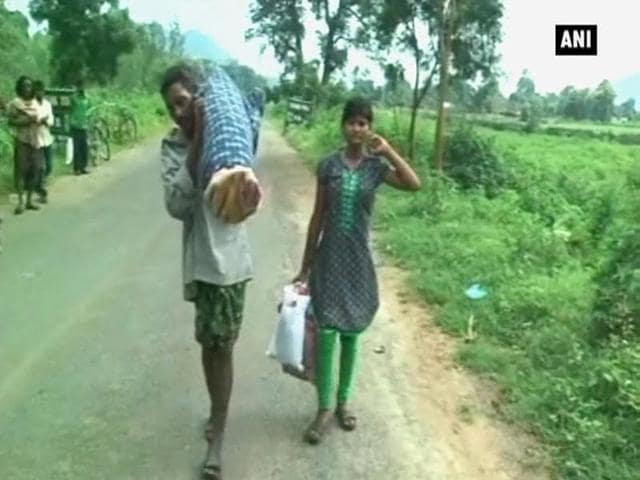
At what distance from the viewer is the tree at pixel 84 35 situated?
2945 cm

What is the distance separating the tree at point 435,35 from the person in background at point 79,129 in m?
6.65

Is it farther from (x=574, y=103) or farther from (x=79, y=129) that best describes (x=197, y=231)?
(x=574, y=103)

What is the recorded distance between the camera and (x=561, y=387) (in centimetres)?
488

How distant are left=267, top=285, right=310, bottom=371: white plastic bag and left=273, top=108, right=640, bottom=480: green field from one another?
52.2 inches

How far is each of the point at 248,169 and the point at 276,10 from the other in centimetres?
3468

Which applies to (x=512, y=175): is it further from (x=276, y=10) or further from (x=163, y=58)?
(x=163, y=58)

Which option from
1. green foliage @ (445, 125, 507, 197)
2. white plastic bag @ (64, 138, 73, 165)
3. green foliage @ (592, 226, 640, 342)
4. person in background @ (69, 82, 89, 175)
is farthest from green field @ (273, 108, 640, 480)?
white plastic bag @ (64, 138, 73, 165)

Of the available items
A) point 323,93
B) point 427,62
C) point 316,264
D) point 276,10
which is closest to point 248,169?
point 316,264

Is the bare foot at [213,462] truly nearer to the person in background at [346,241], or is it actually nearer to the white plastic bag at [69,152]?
the person in background at [346,241]

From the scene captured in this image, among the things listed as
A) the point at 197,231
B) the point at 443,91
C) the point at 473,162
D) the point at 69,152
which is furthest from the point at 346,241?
the point at 69,152

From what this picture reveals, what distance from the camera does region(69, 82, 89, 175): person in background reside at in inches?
585

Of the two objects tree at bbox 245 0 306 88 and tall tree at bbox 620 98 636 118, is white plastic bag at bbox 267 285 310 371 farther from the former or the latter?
tall tree at bbox 620 98 636 118

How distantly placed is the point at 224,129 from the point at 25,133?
7.85m

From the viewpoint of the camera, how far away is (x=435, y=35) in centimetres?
1794
